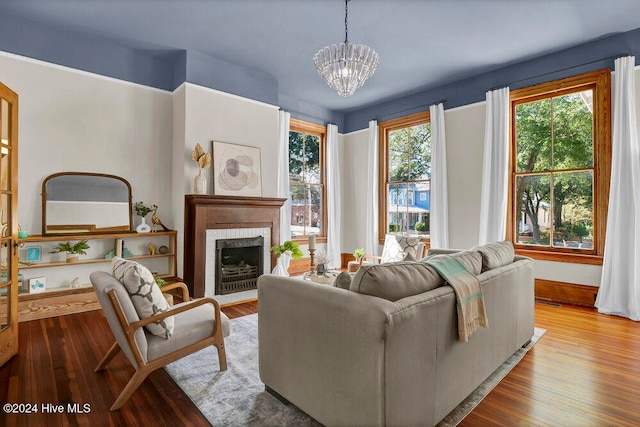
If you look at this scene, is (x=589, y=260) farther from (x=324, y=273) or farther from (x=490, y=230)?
(x=324, y=273)

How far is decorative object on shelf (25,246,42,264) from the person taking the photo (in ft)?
11.9

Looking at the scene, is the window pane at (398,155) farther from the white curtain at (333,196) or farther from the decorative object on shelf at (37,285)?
the decorative object on shelf at (37,285)

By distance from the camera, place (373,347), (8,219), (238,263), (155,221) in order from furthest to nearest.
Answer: (238,263) < (155,221) < (8,219) < (373,347)

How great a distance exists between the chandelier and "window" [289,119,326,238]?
299 centimetres

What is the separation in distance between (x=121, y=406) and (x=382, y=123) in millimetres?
5710

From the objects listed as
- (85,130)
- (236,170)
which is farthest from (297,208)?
(85,130)

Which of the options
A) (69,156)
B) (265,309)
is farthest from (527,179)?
(69,156)

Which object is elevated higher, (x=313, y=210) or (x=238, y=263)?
(x=313, y=210)

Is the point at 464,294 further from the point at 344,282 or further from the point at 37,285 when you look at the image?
the point at 37,285

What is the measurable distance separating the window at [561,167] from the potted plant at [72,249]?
18.0 feet

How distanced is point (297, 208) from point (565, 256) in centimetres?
414

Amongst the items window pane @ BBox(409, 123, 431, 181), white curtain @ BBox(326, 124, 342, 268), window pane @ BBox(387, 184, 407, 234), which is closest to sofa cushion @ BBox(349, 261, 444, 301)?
window pane @ BBox(409, 123, 431, 181)

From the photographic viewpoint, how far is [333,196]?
661 cm

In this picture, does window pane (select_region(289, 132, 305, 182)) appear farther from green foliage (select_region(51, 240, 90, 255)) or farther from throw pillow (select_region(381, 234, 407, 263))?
green foliage (select_region(51, 240, 90, 255))
